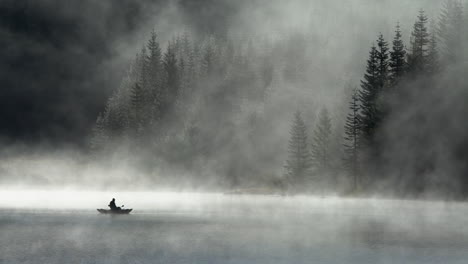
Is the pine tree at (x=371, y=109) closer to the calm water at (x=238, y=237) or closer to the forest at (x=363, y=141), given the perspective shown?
the forest at (x=363, y=141)

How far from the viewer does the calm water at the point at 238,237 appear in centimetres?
4472

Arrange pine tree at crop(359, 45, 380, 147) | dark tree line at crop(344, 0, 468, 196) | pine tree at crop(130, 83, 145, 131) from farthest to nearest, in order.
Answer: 1. pine tree at crop(130, 83, 145, 131)
2. pine tree at crop(359, 45, 380, 147)
3. dark tree line at crop(344, 0, 468, 196)

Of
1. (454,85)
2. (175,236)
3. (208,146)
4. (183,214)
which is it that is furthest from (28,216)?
(208,146)

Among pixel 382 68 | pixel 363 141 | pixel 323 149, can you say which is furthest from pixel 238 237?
pixel 382 68

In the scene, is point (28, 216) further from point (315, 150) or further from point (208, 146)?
point (208, 146)

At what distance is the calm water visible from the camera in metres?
44.7

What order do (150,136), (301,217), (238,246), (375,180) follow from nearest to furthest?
(238,246) → (301,217) → (375,180) → (150,136)

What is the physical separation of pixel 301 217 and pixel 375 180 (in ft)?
162

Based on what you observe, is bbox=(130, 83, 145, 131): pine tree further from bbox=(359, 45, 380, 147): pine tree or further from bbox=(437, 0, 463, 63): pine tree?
bbox=(437, 0, 463, 63): pine tree

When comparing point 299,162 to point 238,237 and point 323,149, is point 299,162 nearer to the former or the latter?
point 323,149

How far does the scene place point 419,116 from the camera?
418 ft

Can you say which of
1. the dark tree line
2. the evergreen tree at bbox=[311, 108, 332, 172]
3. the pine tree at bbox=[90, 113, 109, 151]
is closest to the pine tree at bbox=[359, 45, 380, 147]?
the dark tree line

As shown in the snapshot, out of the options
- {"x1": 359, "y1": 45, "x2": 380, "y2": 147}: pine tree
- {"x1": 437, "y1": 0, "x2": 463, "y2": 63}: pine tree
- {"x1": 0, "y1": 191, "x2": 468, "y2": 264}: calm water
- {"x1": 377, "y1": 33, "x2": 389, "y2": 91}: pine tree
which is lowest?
{"x1": 0, "y1": 191, "x2": 468, "y2": 264}: calm water

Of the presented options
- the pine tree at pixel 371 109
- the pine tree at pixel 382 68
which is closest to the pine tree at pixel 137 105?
the pine tree at pixel 371 109
